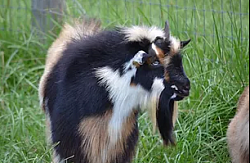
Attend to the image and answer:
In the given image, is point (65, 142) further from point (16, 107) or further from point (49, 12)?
point (49, 12)

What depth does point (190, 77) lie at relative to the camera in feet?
18.4

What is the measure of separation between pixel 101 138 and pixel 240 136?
0.99 m

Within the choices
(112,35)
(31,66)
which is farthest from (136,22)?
(112,35)

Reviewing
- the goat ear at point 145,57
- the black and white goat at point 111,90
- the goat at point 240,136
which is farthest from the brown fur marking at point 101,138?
the goat at point 240,136

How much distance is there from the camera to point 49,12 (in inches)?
261

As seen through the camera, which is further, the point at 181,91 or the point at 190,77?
the point at 190,77

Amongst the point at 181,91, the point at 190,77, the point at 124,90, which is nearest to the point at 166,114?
the point at 181,91

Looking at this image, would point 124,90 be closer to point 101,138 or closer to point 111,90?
point 111,90

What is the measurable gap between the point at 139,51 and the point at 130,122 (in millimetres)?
538

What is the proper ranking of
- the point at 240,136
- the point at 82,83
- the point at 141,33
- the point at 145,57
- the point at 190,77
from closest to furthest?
the point at 240,136
the point at 145,57
the point at 141,33
the point at 82,83
the point at 190,77

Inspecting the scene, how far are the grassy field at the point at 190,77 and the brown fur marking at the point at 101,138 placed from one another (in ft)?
1.49

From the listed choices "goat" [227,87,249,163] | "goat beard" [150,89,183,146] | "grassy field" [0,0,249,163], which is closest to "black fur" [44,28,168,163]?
"goat beard" [150,89,183,146]

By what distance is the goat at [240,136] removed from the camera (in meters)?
3.80

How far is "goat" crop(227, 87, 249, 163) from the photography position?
12.5ft
